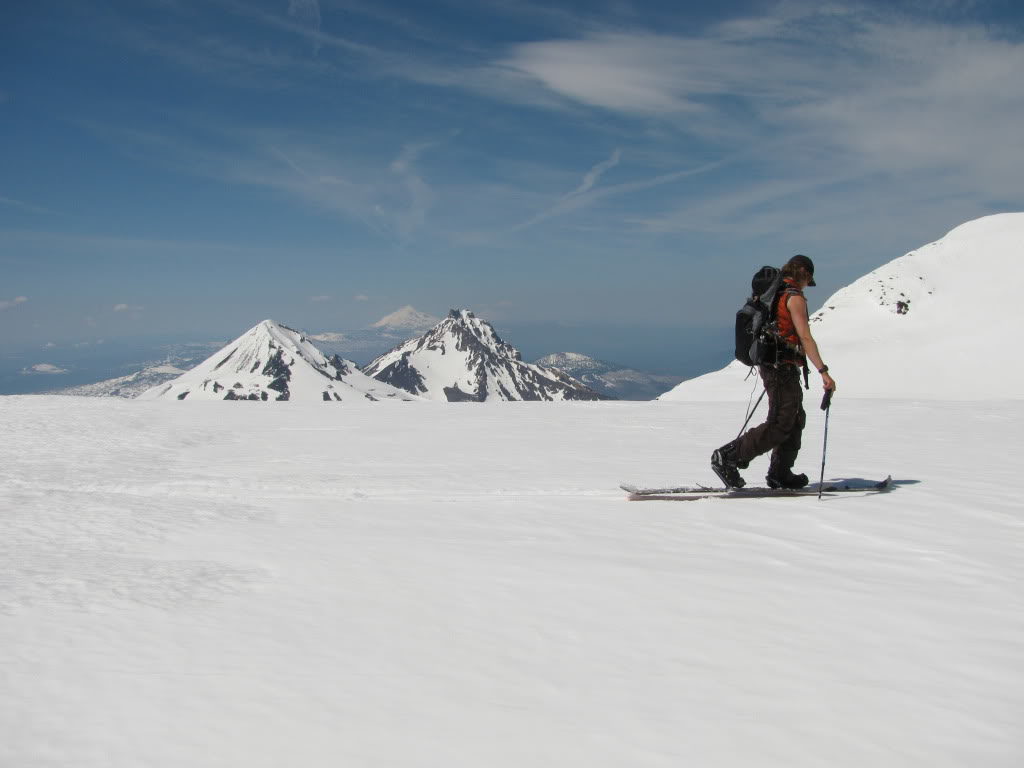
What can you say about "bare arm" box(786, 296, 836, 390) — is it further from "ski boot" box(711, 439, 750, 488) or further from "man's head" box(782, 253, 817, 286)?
"ski boot" box(711, 439, 750, 488)

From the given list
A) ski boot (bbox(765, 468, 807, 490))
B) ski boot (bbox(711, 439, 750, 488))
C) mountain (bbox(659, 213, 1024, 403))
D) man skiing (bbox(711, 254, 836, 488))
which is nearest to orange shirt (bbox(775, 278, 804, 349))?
man skiing (bbox(711, 254, 836, 488))

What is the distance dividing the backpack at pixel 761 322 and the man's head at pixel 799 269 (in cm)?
12

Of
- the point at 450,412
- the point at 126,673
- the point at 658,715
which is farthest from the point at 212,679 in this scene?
the point at 450,412

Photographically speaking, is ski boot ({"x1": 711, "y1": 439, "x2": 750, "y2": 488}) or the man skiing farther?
ski boot ({"x1": 711, "y1": 439, "x2": 750, "y2": 488})

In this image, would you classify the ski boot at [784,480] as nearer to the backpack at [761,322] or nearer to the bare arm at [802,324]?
the bare arm at [802,324]

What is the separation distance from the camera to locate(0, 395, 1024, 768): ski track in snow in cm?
274

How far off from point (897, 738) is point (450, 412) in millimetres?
14993

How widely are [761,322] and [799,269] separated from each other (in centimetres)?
80

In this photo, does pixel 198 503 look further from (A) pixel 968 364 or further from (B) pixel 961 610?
(A) pixel 968 364

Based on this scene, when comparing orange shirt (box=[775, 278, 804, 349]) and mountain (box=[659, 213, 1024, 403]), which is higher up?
mountain (box=[659, 213, 1024, 403])

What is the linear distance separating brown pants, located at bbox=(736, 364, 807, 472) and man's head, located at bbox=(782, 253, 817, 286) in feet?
3.49

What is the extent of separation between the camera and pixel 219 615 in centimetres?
390

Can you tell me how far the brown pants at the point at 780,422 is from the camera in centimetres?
798

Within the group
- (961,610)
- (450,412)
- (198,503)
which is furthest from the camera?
(450,412)
